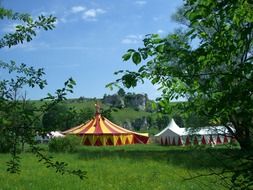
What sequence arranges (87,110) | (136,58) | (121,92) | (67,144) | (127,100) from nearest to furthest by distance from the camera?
(136,58)
(121,92)
(127,100)
(87,110)
(67,144)

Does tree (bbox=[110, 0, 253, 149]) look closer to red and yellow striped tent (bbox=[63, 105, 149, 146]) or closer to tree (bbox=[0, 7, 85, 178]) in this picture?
tree (bbox=[0, 7, 85, 178])

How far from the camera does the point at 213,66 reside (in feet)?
9.55

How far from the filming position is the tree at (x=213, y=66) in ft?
8.59

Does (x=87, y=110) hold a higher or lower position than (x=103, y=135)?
lower

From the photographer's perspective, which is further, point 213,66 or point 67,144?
point 67,144

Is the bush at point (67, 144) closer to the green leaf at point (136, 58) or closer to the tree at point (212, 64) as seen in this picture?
the tree at point (212, 64)

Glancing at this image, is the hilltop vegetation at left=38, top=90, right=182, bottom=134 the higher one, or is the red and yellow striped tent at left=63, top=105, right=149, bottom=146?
the red and yellow striped tent at left=63, top=105, right=149, bottom=146

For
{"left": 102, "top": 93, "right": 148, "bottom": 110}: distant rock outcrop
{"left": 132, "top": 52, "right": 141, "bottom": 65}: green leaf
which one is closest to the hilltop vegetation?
{"left": 102, "top": 93, "right": 148, "bottom": 110}: distant rock outcrop

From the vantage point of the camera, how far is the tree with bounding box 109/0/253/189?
8.59 ft

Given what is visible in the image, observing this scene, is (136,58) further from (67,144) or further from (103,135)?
(103,135)

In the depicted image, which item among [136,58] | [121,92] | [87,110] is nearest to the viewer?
[136,58]

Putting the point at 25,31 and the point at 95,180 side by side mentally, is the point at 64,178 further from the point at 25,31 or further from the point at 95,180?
the point at 25,31

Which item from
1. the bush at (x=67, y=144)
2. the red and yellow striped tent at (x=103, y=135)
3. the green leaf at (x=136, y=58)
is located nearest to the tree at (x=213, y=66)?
the green leaf at (x=136, y=58)

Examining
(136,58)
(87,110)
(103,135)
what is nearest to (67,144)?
(103,135)
